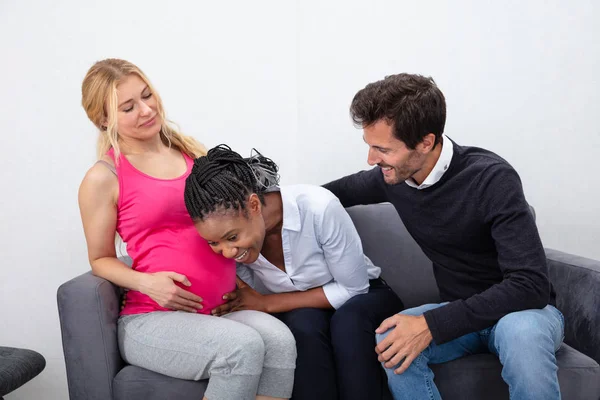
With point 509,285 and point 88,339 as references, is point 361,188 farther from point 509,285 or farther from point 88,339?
point 88,339

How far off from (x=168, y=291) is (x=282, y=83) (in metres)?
1.10

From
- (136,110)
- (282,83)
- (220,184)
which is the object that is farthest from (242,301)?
(282,83)

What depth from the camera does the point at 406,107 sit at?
1.62 m

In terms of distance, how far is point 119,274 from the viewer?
1709 millimetres

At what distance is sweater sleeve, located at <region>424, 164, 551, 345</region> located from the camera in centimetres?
153

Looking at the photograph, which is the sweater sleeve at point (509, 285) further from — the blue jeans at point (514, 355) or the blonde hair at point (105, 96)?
the blonde hair at point (105, 96)

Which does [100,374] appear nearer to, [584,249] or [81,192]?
→ [81,192]

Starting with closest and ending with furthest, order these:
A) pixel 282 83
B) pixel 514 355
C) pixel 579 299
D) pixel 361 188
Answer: pixel 514 355 < pixel 579 299 < pixel 361 188 < pixel 282 83

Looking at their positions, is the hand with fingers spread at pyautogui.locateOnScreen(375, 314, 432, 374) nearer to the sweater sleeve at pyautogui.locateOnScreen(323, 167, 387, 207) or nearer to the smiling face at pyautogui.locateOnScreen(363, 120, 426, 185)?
the smiling face at pyautogui.locateOnScreen(363, 120, 426, 185)

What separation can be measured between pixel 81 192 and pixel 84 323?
1.16 feet

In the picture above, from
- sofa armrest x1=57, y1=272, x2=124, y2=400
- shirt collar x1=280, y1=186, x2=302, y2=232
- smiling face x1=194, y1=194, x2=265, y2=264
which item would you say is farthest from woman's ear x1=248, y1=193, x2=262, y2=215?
sofa armrest x1=57, y1=272, x2=124, y2=400

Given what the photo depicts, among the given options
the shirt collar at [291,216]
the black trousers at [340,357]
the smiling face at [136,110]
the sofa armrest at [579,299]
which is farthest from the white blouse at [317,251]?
the sofa armrest at [579,299]

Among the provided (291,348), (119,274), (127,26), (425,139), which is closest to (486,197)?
(425,139)

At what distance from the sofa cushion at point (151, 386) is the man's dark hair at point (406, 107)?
32.8 inches
